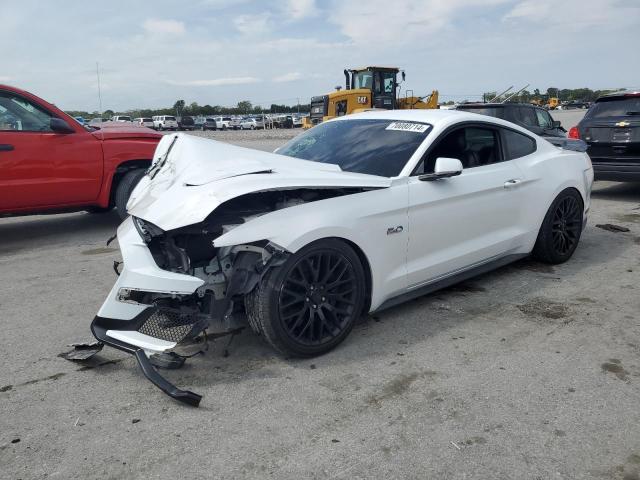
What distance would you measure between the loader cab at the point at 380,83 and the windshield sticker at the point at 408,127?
16.3m

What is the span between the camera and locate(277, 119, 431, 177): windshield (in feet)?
13.2

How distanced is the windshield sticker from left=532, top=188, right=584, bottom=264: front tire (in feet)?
5.39

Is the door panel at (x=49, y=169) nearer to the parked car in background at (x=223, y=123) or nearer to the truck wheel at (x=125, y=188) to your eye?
the truck wheel at (x=125, y=188)

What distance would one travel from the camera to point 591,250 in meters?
5.91

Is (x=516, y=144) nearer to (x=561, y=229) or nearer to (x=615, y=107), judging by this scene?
(x=561, y=229)

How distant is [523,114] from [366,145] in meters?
7.74

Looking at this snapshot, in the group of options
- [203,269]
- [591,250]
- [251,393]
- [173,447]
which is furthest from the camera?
[591,250]

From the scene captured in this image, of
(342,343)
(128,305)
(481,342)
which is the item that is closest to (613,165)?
(481,342)

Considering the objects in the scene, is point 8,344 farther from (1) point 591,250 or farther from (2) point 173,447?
(1) point 591,250

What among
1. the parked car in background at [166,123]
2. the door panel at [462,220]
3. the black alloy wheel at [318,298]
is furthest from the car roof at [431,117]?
the parked car in background at [166,123]

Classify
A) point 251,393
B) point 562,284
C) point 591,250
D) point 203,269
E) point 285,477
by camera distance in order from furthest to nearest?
1. point 591,250
2. point 562,284
3. point 203,269
4. point 251,393
5. point 285,477

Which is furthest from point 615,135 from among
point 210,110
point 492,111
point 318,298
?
point 210,110

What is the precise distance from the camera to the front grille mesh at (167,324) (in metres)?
3.14

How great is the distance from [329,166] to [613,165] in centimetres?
633
